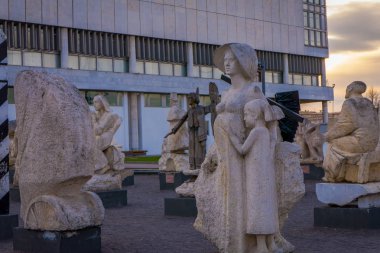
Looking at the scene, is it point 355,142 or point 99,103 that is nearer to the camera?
point 355,142

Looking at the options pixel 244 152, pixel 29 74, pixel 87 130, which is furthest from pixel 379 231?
pixel 29 74

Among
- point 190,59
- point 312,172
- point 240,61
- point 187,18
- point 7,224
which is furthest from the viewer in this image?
point 190,59

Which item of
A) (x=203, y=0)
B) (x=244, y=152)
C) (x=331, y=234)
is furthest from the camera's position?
(x=203, y=0)

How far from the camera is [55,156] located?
8.05 metres

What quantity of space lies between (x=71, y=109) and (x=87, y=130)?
0.31 metres

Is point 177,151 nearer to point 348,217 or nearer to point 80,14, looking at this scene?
point 348,217

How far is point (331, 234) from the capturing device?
1021 cm

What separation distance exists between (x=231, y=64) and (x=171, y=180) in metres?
12.9

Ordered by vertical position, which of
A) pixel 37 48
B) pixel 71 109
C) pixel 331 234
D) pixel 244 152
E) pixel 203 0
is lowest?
pixel 331 234

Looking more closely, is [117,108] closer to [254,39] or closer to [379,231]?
[254,39]

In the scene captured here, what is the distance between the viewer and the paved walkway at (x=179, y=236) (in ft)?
29.6

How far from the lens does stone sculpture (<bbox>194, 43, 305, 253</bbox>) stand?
7.30 m

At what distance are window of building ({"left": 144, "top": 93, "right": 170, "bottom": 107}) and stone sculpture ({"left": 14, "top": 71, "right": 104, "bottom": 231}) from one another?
48.3 meters

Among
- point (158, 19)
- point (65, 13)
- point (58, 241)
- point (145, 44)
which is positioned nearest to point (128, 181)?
point (58, 241)
